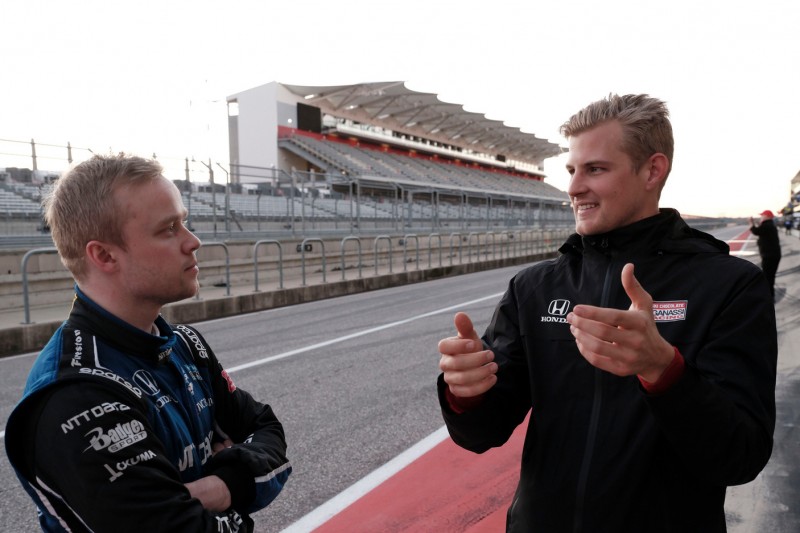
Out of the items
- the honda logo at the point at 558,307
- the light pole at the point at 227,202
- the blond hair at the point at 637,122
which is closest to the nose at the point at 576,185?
the blond hair at the point at 637,122

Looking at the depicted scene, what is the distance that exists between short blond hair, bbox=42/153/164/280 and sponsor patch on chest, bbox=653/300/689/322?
1391 mm

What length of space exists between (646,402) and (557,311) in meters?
0.41

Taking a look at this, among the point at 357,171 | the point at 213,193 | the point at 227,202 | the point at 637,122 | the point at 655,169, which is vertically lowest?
the point at 655,169

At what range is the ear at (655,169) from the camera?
1667 millimetres

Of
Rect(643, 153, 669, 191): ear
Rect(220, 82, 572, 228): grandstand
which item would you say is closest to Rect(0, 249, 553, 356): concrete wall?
Rect(220, 82, 572, 228): grandstand

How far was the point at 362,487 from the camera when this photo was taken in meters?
3.25

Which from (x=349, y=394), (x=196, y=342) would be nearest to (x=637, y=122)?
(x=196, y=342)

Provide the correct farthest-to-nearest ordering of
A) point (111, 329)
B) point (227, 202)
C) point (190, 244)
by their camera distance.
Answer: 1. point (227, 202)
2. point (190, 244)
3. point (111, 329)

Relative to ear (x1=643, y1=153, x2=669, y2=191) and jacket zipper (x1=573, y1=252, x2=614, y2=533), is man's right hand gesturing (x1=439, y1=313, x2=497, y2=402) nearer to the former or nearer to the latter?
jacket zipper (x1=573, y1=252, x2=614, y2=533)

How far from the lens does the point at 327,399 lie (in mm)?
4871

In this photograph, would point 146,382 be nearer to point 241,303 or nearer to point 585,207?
point 585,207

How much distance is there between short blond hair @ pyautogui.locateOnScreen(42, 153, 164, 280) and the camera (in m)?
1.42

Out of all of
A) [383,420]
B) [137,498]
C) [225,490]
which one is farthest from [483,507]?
[137,498]

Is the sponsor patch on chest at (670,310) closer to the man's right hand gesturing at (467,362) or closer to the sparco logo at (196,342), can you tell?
the man's right hand gesturing at (467,362)
